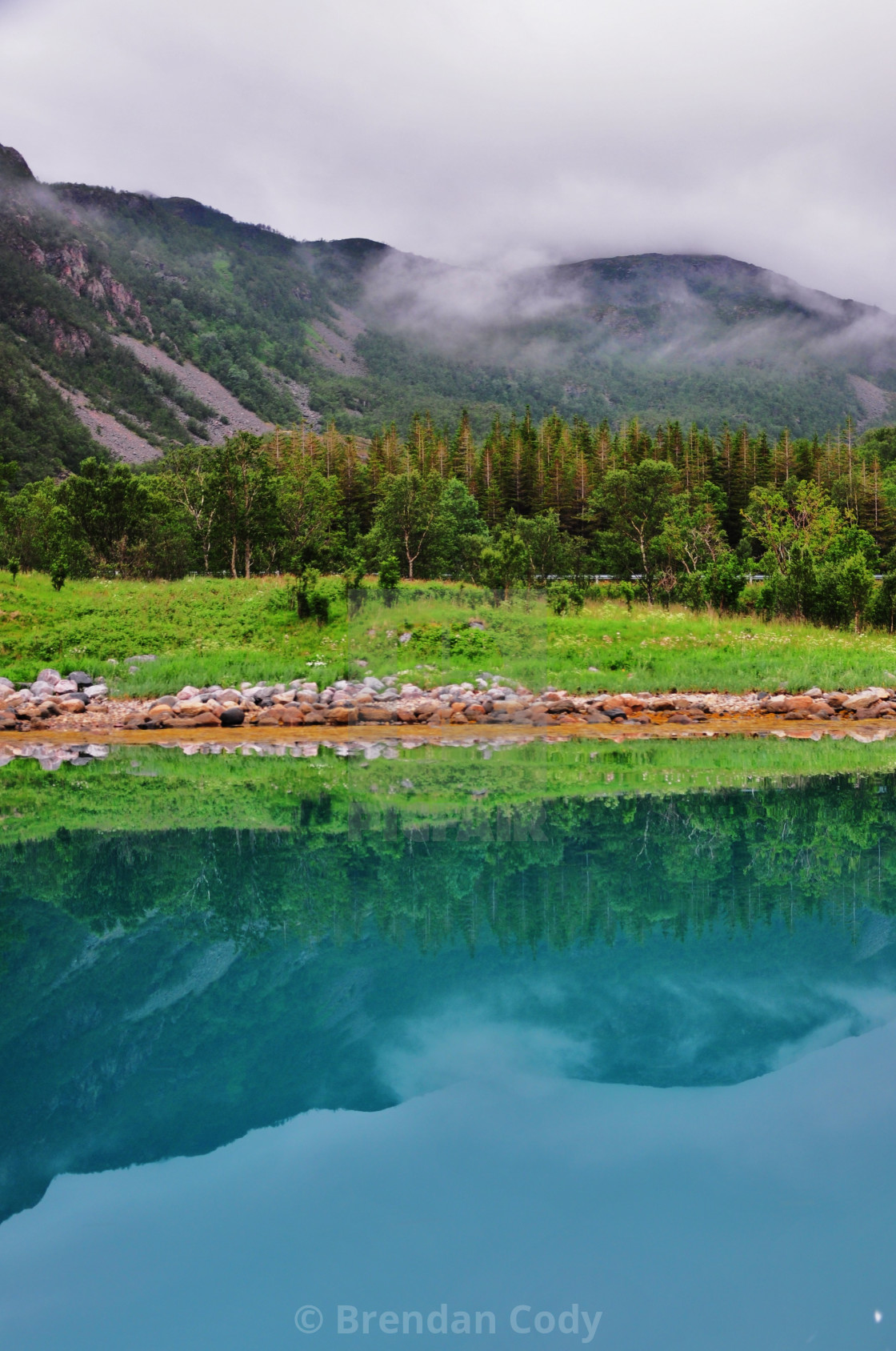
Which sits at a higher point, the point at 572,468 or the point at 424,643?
the point at 572,468

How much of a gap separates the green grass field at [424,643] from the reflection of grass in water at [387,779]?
4803mm

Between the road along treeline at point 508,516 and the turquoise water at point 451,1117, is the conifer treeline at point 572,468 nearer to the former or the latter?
the road along treeline at point 508,516

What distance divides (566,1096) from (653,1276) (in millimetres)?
873

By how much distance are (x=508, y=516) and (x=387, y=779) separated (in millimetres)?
44742

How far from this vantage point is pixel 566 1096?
122 inches

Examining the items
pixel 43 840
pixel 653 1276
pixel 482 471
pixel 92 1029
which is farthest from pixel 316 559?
pixel 482 471

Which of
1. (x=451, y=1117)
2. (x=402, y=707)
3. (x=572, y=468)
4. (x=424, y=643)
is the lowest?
(x=402, y=707)

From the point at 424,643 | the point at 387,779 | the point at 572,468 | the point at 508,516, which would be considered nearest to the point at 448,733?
the point at 424,643

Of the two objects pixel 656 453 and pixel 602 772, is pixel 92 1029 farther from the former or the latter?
pixel 656 453

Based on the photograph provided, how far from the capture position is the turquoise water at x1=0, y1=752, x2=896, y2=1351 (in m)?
2.19

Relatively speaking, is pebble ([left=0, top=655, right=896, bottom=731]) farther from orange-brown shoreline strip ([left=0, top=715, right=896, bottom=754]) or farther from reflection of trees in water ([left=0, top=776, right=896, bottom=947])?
reflection of trees in water ([left=0, top=776, right=896, bottom=947])

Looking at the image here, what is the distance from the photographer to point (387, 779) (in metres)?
11.2

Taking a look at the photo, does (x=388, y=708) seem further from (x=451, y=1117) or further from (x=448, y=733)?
(x=451, y=1117)

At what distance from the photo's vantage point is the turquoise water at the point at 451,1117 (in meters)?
2.19
